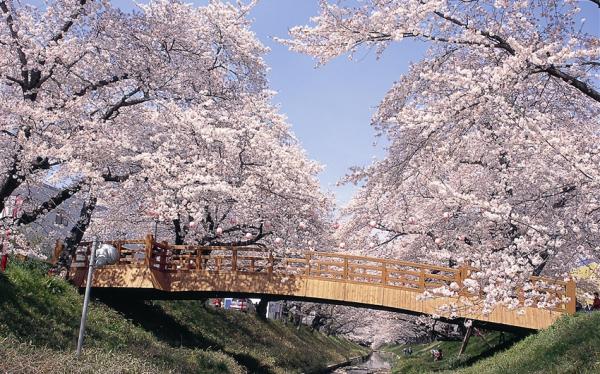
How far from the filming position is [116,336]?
1741 cm

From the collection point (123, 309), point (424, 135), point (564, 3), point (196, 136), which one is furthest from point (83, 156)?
point (564, 3)

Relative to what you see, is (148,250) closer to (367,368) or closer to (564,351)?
(564,351)

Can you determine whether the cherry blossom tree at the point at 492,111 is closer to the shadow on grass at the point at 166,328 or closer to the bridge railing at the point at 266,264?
the bridge railing at the point at 266,264

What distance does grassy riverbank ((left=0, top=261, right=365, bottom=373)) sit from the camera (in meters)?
11.8

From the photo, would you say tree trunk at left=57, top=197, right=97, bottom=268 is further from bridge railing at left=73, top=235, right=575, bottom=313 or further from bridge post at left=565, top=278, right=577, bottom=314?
bridge post at left=565, top=278, right=577, bottom=314

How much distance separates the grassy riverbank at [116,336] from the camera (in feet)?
38.7

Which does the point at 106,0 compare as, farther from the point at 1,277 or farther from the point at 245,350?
the point at 245,350

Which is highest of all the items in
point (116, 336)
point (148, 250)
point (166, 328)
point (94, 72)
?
point (94, 72)

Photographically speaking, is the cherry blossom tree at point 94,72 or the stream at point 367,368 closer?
the cherry blossom tree at point 94,72

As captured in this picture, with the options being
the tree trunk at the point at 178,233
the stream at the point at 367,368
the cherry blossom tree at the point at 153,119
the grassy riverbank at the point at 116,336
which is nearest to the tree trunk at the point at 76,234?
the cherry blossom tree at the point at 153,119

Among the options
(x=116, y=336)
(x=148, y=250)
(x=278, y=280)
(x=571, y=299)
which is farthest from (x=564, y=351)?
(x=148, y=250)

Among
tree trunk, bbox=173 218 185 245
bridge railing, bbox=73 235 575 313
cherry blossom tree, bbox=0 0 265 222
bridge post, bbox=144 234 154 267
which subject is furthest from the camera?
tree trunk, bbox=173 218 185 245

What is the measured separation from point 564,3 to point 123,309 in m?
18.9

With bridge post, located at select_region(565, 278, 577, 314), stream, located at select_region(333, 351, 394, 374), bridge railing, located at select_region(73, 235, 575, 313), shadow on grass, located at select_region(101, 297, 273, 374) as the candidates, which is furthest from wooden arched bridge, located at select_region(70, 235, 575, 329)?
stream, located at select_region(333, 351, 394, 374)
